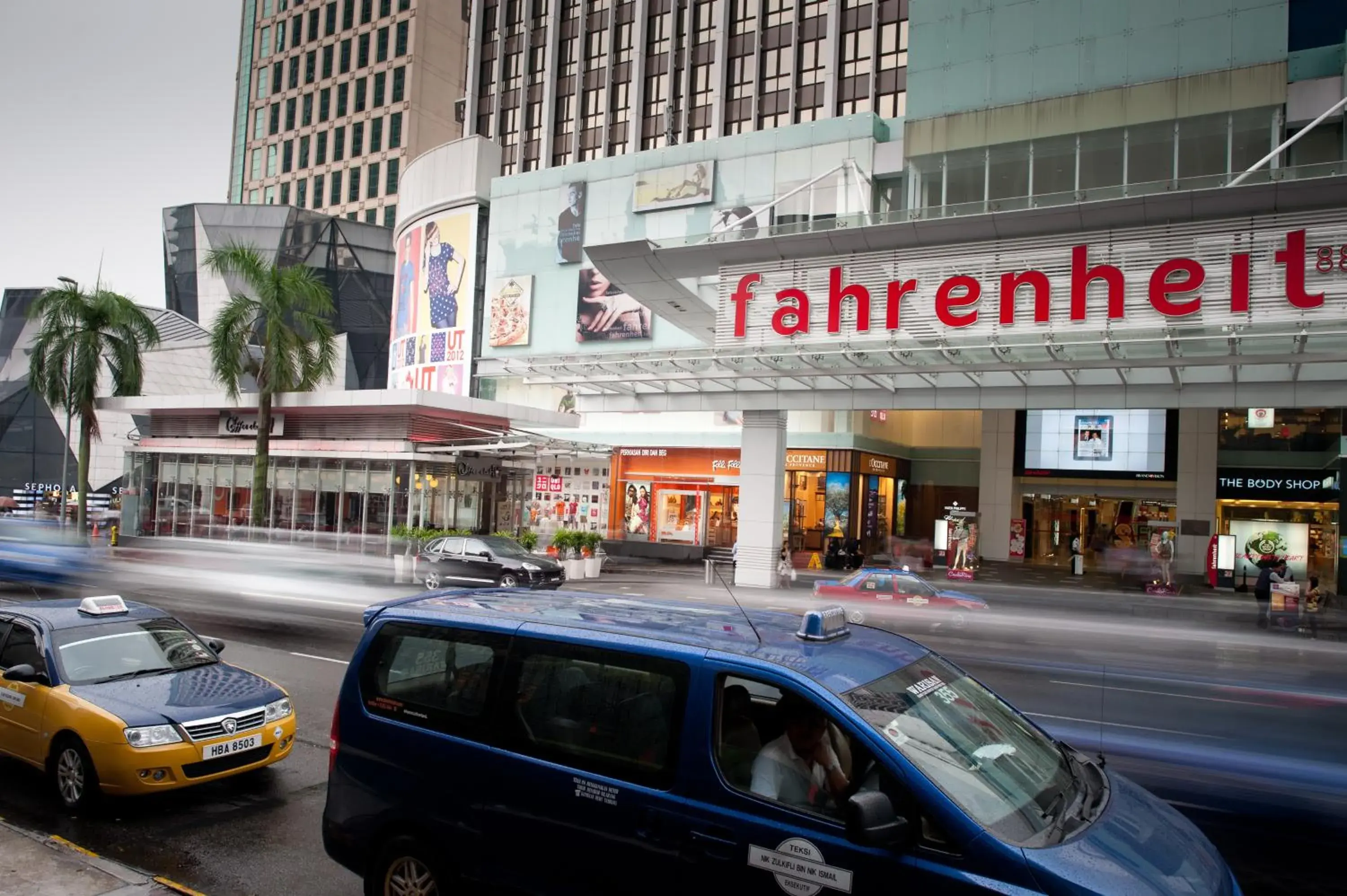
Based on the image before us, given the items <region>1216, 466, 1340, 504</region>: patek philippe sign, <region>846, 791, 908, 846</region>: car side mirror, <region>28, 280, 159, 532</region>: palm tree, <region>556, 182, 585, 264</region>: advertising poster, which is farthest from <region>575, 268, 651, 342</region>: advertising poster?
<region>846, 791, 908, 846</region>: car side mirror

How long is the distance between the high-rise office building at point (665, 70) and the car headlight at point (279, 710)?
48.2 meters

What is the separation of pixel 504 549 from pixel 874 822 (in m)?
20.1

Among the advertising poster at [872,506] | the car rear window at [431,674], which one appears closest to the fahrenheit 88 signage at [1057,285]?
the car rear window at [431,674]

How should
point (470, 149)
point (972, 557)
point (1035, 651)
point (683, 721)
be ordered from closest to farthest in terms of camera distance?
point (683, 721), point (1035, 651), point (972, 557), point (470, 149)

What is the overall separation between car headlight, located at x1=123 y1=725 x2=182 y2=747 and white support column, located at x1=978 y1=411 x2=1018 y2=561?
3746 cm

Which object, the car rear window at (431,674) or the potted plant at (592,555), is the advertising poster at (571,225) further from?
the car rear window at (431,674)

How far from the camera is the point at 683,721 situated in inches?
150

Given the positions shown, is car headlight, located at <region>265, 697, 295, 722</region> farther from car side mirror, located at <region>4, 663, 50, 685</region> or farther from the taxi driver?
the taxi driver

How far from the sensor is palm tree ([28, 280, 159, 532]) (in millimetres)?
36656

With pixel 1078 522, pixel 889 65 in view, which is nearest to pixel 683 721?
pixel 1078 522

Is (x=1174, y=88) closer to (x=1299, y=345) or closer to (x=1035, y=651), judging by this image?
(x=1299, y=345)

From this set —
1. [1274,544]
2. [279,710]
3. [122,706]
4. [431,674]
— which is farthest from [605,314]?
[431,674]

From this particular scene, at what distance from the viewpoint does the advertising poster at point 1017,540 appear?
39.1 metres

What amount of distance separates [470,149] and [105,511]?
29.0 m
